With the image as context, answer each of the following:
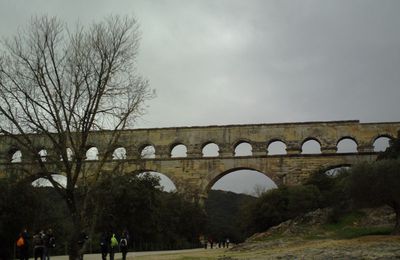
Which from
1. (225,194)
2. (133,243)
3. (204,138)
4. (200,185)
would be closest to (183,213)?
(200,185)

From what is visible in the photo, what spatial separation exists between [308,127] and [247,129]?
12.6 feet

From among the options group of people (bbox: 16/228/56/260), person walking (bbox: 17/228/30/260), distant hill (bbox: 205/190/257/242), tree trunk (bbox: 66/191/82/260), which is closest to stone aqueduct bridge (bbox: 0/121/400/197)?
group of people (bbox: 16/228/56/260)

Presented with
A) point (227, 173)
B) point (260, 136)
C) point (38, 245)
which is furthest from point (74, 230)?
point (260, 136)

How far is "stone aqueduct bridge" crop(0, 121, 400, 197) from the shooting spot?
30.1 metres

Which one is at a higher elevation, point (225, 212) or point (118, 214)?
point (118, 214)

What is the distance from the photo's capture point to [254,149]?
103 feet

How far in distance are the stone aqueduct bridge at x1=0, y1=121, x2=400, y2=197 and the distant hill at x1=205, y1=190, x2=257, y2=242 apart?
2016cm

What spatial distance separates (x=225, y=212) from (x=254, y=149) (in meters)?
36.0

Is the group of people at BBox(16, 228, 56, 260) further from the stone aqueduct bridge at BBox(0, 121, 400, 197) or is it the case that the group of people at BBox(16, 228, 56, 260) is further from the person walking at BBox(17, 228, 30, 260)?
the stone aqueduct bridge at BBox(0, 121, 400, 197)

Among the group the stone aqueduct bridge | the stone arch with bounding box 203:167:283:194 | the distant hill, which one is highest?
the stone aqueduct bridge

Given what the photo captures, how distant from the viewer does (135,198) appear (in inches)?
962

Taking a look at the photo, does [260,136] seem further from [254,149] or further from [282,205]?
[282,205]

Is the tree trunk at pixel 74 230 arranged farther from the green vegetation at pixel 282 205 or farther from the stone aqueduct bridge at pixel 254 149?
the green vegetation at pixel 282 205

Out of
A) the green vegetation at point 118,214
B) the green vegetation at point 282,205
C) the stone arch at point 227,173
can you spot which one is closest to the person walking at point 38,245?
the green vegetation at point 118,214
